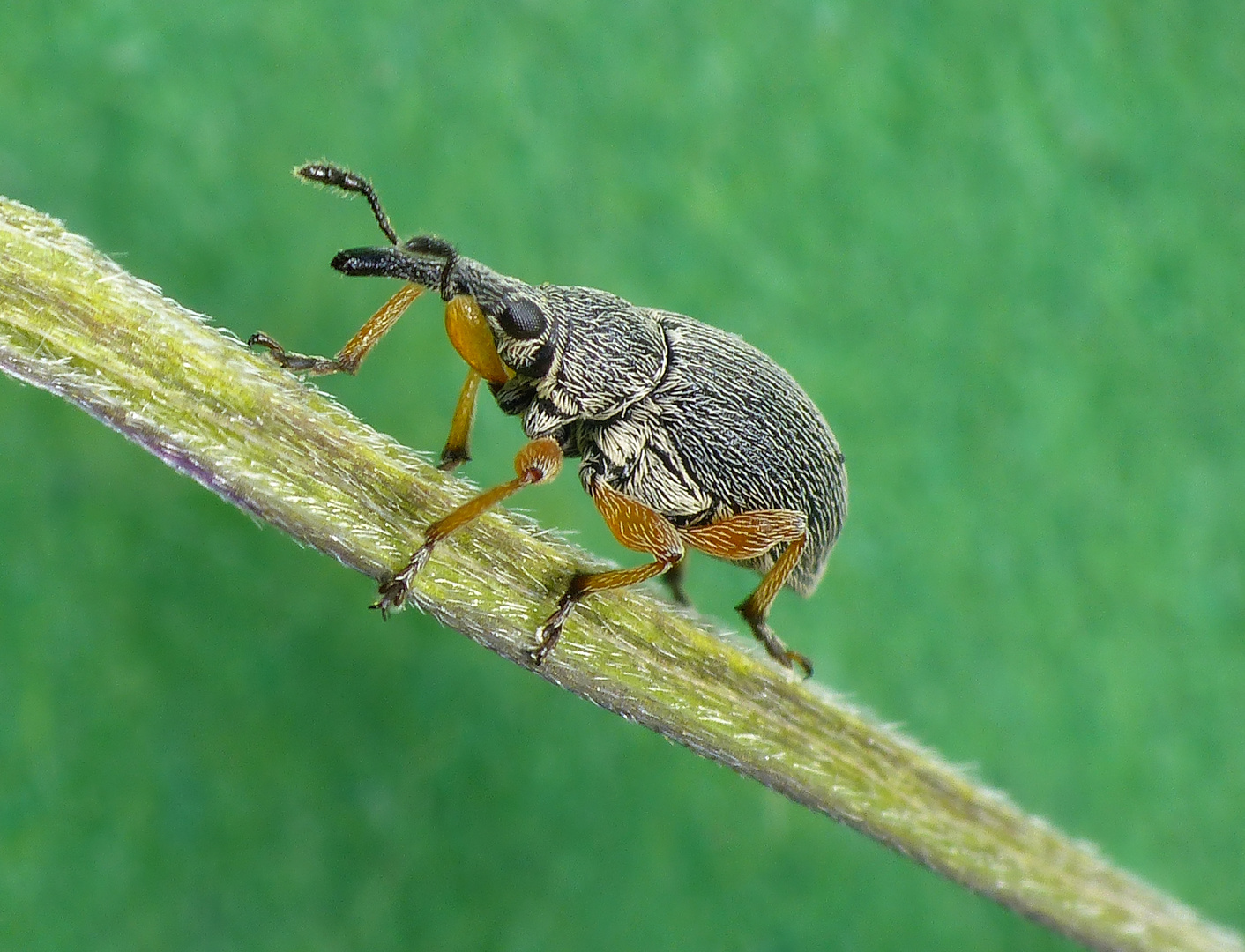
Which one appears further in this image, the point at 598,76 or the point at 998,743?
the point at 998,743

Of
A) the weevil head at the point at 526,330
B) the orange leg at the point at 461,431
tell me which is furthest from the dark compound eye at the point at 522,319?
the orange leg at the point at 461,431

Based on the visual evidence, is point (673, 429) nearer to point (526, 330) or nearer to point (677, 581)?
point (526, 330)

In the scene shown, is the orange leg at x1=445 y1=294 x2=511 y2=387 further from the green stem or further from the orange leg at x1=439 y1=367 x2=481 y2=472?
the green stem

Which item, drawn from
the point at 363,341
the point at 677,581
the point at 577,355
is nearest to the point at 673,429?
the point at 577,355

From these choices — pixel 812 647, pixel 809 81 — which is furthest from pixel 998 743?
pixel 809 81

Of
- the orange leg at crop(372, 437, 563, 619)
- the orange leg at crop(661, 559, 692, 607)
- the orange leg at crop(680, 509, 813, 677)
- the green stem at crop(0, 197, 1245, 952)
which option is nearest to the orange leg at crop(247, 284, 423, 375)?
the green stem at crop(0, 197, 1245, 952)

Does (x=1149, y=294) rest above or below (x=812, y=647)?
above

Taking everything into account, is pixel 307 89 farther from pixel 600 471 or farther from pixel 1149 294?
pixel 1149 294

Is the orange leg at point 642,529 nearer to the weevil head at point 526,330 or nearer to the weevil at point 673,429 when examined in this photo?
the weevil at point 673,429
